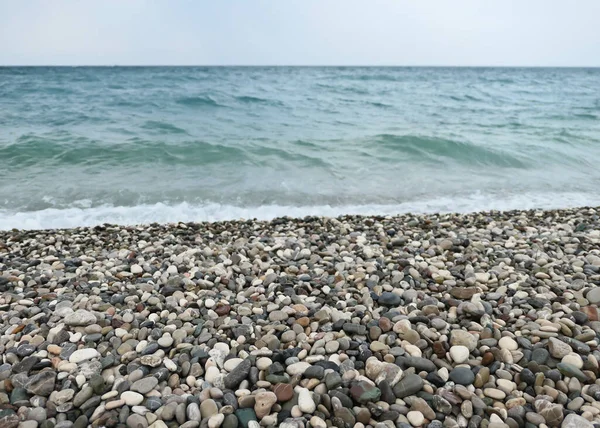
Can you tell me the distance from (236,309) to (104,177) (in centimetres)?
598

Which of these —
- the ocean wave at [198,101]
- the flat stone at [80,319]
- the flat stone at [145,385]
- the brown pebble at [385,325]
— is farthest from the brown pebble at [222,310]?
the ocean wave at [198,101]

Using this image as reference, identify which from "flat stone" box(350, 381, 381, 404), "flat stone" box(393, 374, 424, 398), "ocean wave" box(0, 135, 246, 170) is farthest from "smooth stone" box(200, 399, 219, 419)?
"ocean wave" box(0, 135, 246, 170)

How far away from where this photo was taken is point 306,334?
8.39 ft

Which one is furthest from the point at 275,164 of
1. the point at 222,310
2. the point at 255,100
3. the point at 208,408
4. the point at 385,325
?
the point at 255,100

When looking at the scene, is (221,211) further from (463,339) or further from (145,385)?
(463,339)

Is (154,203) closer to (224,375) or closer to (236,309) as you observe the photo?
(236,309)

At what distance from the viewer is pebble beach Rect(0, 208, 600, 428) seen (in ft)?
6.48

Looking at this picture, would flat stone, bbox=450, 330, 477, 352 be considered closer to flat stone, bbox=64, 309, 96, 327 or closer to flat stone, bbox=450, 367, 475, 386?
flat stone, bbox=450, 367, 475, 386

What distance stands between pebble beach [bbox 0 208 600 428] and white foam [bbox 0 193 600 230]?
1.72m

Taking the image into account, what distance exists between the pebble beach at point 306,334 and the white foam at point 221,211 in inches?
67.8

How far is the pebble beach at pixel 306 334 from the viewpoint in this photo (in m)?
1.98

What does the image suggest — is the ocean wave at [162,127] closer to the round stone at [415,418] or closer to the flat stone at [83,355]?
the flat stone at [83,355]

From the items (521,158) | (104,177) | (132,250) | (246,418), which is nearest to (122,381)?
(246,418)

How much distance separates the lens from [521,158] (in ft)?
31.0
